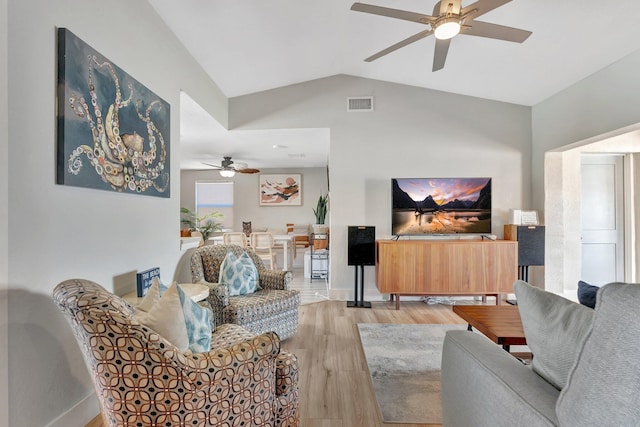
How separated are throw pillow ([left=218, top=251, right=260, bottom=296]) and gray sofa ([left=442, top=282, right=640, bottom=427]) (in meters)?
1.93

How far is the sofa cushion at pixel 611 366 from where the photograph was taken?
1.84ft

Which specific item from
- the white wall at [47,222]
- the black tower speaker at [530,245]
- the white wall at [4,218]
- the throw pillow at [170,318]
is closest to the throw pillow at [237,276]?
the white wall at [47,222]

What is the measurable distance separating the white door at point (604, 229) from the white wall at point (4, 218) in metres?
5.72

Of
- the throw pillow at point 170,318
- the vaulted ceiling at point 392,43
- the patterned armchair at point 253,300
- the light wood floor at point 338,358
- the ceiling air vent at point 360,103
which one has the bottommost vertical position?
the light wood floor at point 338,358

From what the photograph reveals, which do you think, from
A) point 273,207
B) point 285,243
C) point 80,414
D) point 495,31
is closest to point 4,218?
point 80,414

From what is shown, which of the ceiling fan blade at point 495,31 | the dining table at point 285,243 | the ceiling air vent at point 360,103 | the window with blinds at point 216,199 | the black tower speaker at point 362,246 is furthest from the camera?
the window with blinds at point 216,199

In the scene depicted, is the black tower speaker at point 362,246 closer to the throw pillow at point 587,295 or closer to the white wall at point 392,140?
the white wall at point 392,140

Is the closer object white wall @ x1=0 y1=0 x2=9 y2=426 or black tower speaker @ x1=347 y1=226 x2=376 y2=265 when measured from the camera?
white wall @ x1=0 y1=0 x2=9 y2=426

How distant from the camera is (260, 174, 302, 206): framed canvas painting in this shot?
685 centimetres

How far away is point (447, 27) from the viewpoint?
6.40 feet

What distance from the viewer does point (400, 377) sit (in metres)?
2.11

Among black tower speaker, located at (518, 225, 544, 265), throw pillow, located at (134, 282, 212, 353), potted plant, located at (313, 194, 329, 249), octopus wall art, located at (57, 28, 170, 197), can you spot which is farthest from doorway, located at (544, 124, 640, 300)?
octopus wall art, located at (57, 28, 170, 197)

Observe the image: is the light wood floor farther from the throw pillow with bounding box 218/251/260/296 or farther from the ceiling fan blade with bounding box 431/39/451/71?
the ceiling fan blade with bounding box 431/39/451/71

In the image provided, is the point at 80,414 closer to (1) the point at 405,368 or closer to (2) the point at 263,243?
(1) the point at 405,368
